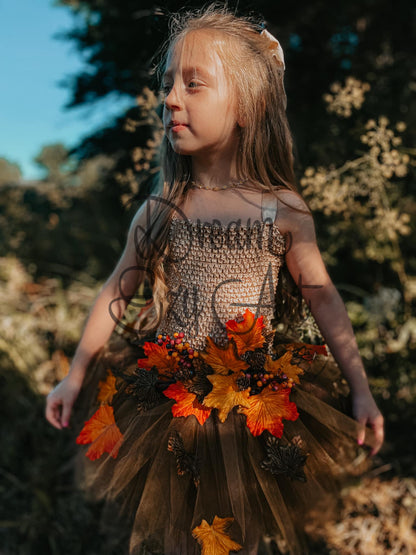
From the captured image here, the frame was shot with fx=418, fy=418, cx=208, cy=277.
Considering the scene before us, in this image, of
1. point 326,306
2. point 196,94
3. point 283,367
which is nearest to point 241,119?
point 196,94

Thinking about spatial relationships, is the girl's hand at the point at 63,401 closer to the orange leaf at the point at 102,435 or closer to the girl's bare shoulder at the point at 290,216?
the orange leaf at the point at 102,435

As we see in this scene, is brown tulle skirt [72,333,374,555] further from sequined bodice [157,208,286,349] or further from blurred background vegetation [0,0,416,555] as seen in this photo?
blurred background vegetation [0,0,416,555]

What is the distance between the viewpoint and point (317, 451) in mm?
1099

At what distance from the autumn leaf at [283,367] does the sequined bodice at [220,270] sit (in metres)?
0.14

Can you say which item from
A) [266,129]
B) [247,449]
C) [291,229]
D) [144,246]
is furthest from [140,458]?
[266,129]

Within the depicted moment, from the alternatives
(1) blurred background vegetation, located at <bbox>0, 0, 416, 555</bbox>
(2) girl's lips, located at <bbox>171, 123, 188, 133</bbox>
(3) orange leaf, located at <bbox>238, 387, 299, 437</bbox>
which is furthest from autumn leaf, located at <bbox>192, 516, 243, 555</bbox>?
(2) girl's lips, located at <bbox>171, 123, 188, 133</bbox>

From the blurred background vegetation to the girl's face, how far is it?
0.38 m

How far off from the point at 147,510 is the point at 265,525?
0.31 metres

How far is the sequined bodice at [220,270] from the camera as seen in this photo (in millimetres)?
1167

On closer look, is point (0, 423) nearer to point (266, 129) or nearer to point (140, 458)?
point (140, 458)

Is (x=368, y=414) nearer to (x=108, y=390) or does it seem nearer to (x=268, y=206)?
(x=268, y=206)

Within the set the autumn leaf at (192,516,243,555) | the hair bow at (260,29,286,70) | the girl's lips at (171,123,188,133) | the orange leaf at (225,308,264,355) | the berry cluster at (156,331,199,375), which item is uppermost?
the hair bow at (260,29,286,70)

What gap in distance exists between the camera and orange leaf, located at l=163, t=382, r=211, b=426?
41.4 inches

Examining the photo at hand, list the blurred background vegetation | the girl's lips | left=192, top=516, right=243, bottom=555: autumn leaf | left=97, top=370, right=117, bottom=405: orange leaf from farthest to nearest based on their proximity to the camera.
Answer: the blurred background vegetation, left=97, top=370, right=117, bottom=405: orange leaf, the girl's lips, left=192, top=516, right=243, bottom=555: autumn leaf
